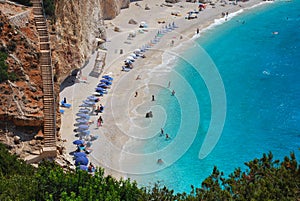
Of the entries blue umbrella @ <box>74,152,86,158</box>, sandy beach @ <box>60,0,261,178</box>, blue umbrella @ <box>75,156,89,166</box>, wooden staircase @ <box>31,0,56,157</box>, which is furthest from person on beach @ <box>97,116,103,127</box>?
wooden staircase @ <box>31,0,56,157</box>

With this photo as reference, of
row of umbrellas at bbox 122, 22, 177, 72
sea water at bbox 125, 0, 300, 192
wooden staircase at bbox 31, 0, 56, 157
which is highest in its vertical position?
wooden staircase at bbox 31, 0, 56, 157

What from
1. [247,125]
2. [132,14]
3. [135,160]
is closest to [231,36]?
[132,14]

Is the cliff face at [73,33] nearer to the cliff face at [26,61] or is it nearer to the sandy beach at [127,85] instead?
the cliff face at [26,61]

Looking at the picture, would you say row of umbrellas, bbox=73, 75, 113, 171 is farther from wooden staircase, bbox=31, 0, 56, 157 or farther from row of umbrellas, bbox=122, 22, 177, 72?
row of umbrellas, bbox=122, 22, 177, 72

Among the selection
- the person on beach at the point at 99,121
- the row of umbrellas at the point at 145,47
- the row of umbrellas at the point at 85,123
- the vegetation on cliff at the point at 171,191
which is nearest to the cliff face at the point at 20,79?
the row of umbrellas at the point at 85,123

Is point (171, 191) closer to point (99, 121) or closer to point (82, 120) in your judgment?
point (82, 120)

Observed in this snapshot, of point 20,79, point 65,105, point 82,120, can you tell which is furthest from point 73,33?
point 20,79
